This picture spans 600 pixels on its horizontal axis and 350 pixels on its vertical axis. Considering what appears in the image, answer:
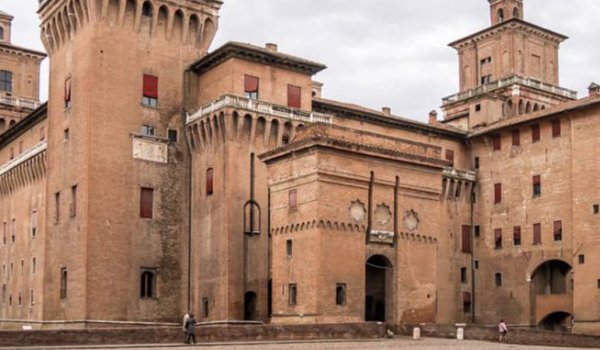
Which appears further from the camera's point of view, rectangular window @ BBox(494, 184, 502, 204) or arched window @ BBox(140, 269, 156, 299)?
rectangular window @ BBox(494, 184, 502, 204)

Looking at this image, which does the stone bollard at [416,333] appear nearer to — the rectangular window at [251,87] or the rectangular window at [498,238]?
the rectangular window at [251,87]

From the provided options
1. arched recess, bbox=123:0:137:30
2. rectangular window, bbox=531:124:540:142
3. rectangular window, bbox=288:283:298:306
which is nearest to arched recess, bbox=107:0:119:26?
arched recess, bbox=123:0:137:30

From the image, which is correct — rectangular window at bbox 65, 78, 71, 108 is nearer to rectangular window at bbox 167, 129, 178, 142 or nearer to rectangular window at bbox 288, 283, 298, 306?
rectangular window at bbox 167, 129, 178, 142

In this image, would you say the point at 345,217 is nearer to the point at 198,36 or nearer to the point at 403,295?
the point at 403,295

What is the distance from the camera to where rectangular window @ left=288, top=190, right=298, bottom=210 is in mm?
48362

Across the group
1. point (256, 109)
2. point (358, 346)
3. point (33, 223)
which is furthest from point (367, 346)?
point (33, 223)

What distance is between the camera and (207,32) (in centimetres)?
5881

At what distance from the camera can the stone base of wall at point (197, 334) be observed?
3556 cm

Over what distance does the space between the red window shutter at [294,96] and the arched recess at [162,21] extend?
8.21 m

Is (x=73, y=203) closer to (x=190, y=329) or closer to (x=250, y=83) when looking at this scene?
(x=250, y=83)

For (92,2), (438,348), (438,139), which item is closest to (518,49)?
(438,139)

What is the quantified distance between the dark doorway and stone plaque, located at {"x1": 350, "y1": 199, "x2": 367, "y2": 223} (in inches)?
329

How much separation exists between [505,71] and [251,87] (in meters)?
27.9

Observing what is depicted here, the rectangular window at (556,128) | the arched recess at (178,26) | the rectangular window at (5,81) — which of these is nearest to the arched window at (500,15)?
the rectangular window at (556,128)
